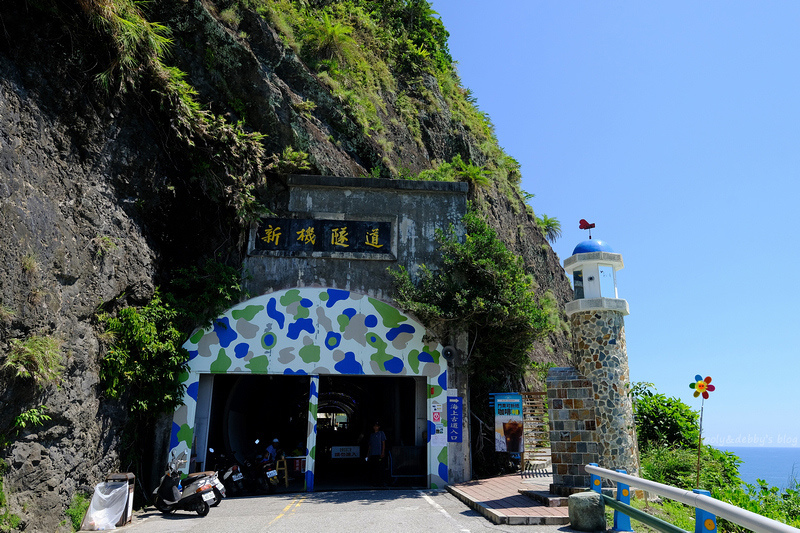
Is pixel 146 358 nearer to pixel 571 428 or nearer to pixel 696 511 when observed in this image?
pixel 571 428

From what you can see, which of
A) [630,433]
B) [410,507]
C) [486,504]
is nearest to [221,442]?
[410,507]

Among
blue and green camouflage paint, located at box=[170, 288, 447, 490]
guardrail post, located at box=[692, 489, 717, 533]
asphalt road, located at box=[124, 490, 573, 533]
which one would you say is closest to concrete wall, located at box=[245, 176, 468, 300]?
blue and green camouflage paint, located at box=[170, 288, 447, 490]

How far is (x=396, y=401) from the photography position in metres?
16.8

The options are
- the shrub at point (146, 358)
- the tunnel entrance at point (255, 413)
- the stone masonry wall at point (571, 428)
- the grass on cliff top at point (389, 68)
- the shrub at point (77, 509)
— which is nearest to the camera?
the shrub at point (77, 509)

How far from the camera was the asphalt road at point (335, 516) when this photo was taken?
25.7 feet

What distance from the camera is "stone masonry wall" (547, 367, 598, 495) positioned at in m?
9.46

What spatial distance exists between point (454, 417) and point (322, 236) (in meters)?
5.46

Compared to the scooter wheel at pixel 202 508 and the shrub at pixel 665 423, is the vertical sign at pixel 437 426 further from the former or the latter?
the shrub at pixel 665 423

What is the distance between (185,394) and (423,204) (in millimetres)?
7319

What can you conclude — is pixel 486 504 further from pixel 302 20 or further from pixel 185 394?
pixel 302 20

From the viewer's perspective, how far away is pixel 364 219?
1348cm

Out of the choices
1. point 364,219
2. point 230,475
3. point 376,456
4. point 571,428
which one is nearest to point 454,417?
point 376,456

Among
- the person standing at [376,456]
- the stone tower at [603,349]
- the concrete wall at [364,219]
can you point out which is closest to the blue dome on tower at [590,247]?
the stone tower at [603,349]

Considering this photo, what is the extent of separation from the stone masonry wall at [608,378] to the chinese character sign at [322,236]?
530 centimetres
